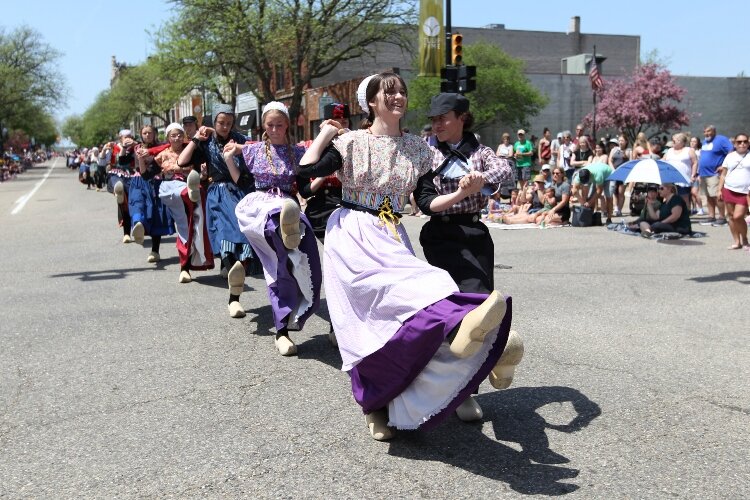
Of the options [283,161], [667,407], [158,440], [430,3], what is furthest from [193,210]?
[430,3]

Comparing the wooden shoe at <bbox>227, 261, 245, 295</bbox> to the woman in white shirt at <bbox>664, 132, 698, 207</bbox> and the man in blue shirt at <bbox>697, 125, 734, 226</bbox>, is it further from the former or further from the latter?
the man in blue shirt at <bbox>697, 125, 734, 226</bbox>

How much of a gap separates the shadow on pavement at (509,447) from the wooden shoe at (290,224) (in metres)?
1.56

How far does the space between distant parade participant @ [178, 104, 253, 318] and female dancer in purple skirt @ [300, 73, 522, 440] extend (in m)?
2.74

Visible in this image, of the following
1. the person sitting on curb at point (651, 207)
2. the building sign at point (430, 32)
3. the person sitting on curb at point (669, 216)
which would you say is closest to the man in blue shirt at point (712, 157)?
the person sitting on curb at point (651, 207)

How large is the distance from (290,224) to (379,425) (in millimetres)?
1617

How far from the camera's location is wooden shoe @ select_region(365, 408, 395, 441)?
4.03m

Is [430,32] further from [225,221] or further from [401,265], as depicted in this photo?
[401,265]

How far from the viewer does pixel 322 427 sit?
4.25 m

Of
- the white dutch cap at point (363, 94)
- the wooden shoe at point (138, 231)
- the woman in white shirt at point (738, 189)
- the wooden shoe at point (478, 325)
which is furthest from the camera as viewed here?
the woman in white shirt at point (738, 189)

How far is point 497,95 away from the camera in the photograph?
3659 cm

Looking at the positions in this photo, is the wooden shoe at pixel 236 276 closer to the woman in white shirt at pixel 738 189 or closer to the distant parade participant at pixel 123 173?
the distant parade participant at pixel 123 173

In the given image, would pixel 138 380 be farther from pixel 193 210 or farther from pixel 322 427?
pixel 193 210

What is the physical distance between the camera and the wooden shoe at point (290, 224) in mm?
5113

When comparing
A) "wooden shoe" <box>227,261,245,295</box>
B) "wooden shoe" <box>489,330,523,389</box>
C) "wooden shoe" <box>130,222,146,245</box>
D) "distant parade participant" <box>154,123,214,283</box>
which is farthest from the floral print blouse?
"wooden shoe" <box>130,222,146,245</box>
